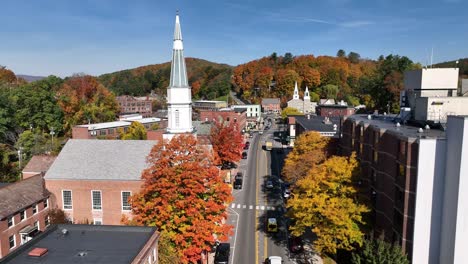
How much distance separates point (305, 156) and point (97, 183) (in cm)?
2387

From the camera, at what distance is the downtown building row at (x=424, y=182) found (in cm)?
2344

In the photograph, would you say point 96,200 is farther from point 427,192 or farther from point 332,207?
point 427,192

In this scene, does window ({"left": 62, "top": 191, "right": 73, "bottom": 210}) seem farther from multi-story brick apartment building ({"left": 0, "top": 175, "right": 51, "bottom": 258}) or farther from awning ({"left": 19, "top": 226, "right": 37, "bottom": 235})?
awning ({"left": 19, "top": 226, "right": 37, "bottom": 235})

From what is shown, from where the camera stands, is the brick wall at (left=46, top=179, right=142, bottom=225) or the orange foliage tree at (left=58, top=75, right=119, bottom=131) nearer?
the brick wall at (left=46, top=179, right=142, bottom=225)

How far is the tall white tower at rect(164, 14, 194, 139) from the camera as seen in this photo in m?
35.4

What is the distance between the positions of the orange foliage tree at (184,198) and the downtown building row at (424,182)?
13667 mm

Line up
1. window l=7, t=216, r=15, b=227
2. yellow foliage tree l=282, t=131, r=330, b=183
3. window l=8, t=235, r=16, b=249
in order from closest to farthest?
window l=7, t=216, r=15, b=227 → window l=8, t=235, r=16, b=249 → yellow foliage tree l=282, t=131, r=330, b=183

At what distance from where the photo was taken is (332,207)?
28.8 metres

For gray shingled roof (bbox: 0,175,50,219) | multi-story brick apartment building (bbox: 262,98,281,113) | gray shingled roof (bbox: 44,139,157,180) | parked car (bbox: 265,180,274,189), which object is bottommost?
parked car (bbox: 265,180,274,189)

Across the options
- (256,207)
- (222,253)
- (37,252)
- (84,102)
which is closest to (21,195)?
(37,252)

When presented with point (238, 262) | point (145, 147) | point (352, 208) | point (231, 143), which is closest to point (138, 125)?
point (231, 143)

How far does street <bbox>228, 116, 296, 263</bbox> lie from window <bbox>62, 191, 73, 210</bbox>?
707 inches

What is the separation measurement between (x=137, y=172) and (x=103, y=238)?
54.3 ft

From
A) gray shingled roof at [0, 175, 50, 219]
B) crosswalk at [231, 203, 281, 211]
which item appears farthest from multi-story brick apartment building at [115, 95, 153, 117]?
gray shingled roof at [0, 175, 50, 219]
